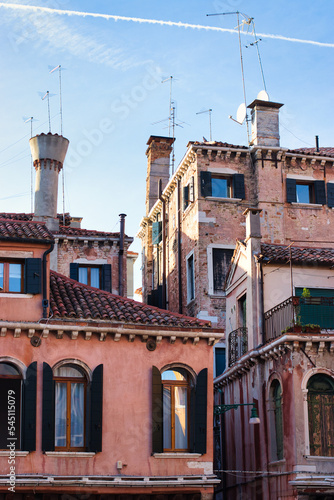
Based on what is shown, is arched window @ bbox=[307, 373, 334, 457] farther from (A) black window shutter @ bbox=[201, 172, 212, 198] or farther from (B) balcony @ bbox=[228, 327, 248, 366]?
(A) black window shutter @ bbox=[201, 172, 212, 198]

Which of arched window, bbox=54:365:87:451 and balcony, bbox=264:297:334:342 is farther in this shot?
balcony, bbox=264:297:334:342

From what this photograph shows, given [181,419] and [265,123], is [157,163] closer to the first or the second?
[265,123]

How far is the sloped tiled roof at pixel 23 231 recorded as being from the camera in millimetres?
21688

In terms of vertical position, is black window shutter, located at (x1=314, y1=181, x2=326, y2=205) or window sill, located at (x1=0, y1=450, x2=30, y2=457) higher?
black window shutter, located at (x1=314, y1=181, x2=326, y2=205)

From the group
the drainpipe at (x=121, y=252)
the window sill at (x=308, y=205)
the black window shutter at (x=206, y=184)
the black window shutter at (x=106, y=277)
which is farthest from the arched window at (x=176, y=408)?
the window sill at (x=308, y=205)

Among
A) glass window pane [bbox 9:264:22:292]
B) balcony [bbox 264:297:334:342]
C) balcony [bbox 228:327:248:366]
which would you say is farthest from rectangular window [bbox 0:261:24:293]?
balcony [bbox 228:327:248:366]

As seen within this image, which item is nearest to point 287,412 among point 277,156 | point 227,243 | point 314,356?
point 314,356

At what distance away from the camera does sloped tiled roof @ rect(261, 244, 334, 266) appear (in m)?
25.9

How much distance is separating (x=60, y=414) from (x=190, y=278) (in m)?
14.2

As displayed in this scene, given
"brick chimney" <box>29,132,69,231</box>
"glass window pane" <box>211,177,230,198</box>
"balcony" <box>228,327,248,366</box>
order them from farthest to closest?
"glass window pane" <box>211,177,230,198</box> < "brick chimney" <box>29,132,69,231</box> < "balcony" <box>228,327,248,366</box>

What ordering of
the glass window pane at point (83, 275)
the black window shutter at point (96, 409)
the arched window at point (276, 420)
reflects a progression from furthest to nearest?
the glass window pane at point (83, 275) → the arched window at point (276, 420) → the black window shutter at point (96, 409)

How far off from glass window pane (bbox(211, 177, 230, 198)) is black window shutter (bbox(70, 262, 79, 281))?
6344 millimetres

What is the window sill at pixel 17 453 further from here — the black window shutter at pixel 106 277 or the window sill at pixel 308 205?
the window sill at pixel 308 205

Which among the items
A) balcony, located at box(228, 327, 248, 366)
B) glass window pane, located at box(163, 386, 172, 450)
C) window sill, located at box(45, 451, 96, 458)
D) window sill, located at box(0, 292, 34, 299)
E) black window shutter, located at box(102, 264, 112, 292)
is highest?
black window shutter, located at box(102, 264, 112, 292)
